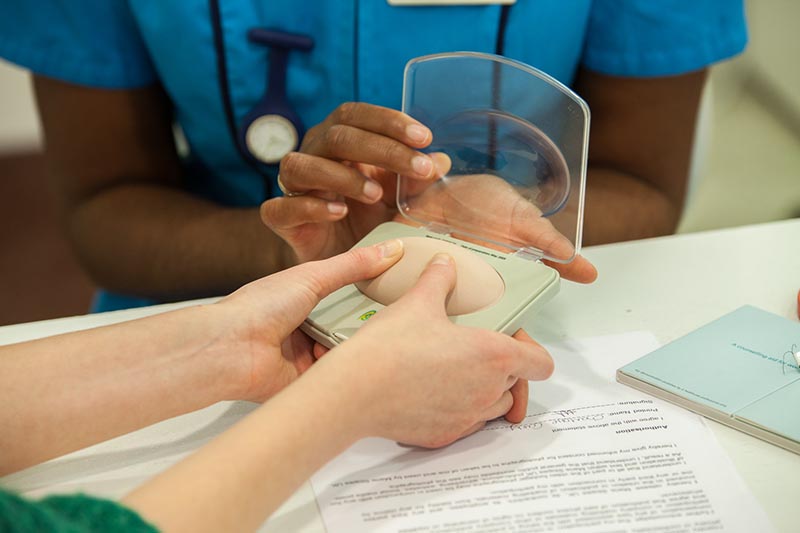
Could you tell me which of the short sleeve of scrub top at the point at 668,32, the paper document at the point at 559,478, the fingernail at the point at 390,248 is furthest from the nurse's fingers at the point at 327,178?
the short sleeve of scrub top at the point at 668,32

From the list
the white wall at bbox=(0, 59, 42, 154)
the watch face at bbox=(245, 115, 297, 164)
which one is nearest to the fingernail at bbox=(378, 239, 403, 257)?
the watch face at bbox=(245, 115, 297, 164)

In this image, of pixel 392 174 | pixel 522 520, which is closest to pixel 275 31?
pixel 392 174

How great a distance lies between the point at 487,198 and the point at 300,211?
0.17 m

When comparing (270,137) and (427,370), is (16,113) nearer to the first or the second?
(270,137)

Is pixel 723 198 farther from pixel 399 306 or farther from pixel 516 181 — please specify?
pixel 399 306

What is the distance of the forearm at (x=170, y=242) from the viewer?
92 cm

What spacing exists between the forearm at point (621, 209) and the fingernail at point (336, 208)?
0.35 meters

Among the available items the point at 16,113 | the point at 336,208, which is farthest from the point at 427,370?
the point at 16,113

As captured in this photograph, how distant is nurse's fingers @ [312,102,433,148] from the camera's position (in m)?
0.69

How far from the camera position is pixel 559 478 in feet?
1.73

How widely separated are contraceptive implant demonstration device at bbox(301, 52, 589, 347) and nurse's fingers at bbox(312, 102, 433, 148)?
0.08ft

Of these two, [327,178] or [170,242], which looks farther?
[170,242]

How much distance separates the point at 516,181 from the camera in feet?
2.21

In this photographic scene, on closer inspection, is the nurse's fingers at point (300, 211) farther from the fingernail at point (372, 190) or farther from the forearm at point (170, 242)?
the forearm at point (170, 242)
